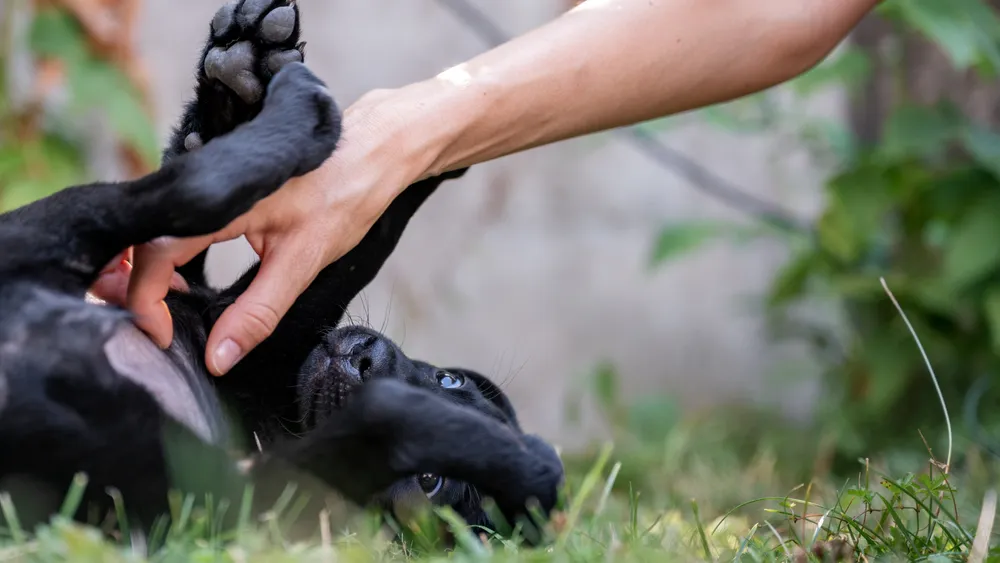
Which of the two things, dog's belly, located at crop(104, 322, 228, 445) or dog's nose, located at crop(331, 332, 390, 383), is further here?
dog's nose, located at crop(331, 332, 390, 383)

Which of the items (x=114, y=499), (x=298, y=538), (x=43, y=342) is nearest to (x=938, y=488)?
(x=298, y=538)

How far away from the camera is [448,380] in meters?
2.36

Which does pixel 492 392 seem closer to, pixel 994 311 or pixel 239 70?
pixel 239 70

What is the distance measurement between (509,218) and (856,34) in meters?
1.91

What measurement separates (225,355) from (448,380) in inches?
22.2

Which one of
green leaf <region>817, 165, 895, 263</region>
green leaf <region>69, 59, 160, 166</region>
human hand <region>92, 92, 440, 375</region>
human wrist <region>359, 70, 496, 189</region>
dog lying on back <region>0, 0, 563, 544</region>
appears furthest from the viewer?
green leaf <region>817, 165, 895, 263</region>

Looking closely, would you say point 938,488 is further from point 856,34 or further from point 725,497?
point 856,34

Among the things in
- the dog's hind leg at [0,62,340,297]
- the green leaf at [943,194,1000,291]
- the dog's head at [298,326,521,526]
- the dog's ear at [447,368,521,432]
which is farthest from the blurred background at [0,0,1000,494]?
the dog's hind leg at [0,62,340,297]

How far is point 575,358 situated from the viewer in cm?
545

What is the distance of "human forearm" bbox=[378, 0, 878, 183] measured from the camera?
225cm

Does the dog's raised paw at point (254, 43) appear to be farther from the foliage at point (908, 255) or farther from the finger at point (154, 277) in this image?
the foliage at point (908, 255)

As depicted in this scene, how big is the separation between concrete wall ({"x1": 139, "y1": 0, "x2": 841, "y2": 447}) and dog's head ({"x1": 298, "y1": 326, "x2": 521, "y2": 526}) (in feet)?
8.61

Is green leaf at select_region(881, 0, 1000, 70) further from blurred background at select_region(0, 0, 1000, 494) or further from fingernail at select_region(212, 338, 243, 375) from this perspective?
fingernail at select_region(212, 338, 243, 375)

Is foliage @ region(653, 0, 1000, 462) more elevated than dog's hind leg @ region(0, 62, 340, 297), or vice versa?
dog's hind leg @ region(0, 62, 340, 297)
